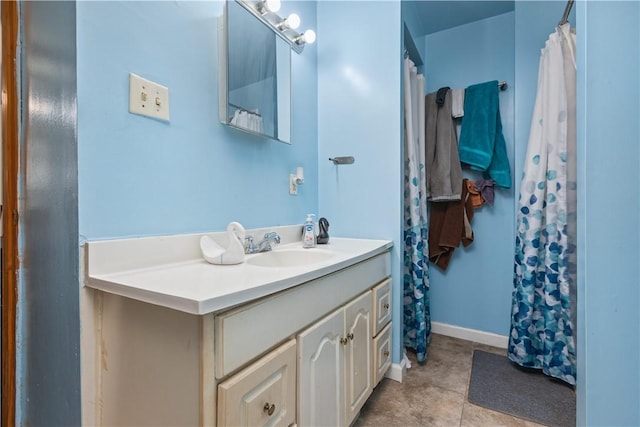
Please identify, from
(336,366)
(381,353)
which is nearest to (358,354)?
(336,366)

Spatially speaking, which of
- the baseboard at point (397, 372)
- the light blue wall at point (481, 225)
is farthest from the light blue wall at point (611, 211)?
the light blue wall at point (481, 225)

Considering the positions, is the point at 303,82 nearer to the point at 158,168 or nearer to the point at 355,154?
the point at 355,154

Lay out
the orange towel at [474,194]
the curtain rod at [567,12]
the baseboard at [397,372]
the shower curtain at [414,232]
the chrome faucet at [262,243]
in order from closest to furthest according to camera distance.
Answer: the chrome faucet at [262,243] < the curtain rod at [567,12] < the baseboard at [397,372] < the shower curtain at [414,232] < the orange towel at [474,194]

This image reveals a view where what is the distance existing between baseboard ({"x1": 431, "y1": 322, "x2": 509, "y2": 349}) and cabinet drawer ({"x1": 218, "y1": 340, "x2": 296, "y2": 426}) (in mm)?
1680

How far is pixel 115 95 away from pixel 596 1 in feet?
3.90

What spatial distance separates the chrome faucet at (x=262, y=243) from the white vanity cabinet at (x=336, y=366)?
42 centimetres

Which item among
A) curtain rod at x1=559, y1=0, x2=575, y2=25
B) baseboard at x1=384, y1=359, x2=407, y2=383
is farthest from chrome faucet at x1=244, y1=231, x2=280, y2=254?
curtain rod at x1=559, y1=0, x2=575, y2=25

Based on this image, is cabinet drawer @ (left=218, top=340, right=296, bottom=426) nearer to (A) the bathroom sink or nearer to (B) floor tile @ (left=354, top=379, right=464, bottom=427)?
(A) the bathroom sink

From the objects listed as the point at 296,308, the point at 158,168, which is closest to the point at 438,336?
the point at 296,308

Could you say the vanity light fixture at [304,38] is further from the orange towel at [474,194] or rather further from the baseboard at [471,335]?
the baseboard at [471,335]

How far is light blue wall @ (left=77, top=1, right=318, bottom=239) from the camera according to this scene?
0.75 meters

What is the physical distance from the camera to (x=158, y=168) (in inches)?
35.0

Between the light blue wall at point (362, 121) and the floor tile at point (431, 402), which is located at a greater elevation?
the light blue wall at point (362, 121)

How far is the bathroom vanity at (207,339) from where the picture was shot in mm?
582
